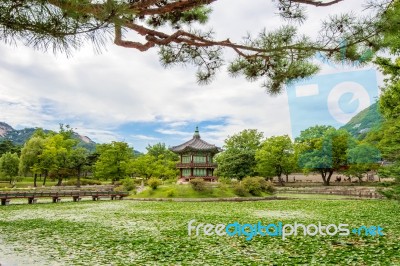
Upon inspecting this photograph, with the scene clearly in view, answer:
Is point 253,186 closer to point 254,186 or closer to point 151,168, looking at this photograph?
point 254,186

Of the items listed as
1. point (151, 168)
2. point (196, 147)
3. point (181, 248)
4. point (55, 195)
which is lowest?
point (181, 248)

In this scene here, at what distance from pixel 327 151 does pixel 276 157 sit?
205 inches

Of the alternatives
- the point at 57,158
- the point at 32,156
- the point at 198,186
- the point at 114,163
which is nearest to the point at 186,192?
the point at 198,186

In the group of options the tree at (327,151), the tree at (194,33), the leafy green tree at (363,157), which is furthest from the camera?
the tree at (327,151)

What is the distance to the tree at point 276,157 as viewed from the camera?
35.3m

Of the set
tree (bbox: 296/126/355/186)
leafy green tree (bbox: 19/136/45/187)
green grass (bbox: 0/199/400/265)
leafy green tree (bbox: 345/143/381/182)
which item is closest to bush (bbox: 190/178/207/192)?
tree (bbox: 296/126/355/186)

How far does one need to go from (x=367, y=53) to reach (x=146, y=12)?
3.26 metres

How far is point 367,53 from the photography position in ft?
16.0

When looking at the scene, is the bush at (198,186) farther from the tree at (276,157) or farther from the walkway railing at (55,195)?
the tree at (276,157)

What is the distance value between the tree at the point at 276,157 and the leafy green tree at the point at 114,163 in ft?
46.2

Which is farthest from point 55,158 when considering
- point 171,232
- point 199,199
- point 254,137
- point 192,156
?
point 171,232

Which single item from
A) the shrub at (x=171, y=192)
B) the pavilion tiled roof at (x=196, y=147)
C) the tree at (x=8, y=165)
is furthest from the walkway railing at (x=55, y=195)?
the tree at (x=8, y=165)

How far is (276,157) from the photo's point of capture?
116ft

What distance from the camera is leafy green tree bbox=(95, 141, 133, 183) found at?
33062 millimetres
